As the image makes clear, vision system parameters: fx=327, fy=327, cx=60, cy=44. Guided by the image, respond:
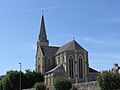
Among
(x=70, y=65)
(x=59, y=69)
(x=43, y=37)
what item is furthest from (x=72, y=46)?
(x=43, y=37)

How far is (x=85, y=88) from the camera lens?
43969 mm

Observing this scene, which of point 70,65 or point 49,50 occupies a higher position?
point 49,50

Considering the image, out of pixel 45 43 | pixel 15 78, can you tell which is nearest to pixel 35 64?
pixel 45 43

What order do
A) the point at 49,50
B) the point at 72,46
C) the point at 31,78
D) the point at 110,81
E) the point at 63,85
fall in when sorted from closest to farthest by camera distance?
the point at 110,81 → the point at 63,85 → the point at 31,78 → the point at 72,46 → the point at 49,50

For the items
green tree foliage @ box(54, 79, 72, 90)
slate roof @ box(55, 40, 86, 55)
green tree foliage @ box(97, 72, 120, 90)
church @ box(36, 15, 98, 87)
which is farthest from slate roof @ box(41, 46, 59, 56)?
green tree foliage @ box(97, 72, 120, 90)

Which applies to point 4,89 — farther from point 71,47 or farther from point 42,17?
point 42,17

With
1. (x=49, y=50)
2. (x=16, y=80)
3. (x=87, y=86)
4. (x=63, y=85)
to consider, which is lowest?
(x=87, y=86)

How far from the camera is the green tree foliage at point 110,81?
119 feet

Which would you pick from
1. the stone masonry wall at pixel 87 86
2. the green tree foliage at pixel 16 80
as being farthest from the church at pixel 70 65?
the stone masonry wall at pixel 87 86

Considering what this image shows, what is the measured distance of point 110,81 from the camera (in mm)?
36094

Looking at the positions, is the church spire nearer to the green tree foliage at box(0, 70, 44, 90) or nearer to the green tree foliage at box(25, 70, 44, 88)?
the green tree foliage at box(25, 70, 44, 88)

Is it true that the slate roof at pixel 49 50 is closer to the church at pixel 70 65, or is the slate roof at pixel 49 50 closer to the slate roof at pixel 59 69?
the church at pixel 70 65

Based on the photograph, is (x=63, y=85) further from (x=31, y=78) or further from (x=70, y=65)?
(x=70, y=65)

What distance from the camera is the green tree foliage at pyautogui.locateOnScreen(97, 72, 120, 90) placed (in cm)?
3616
